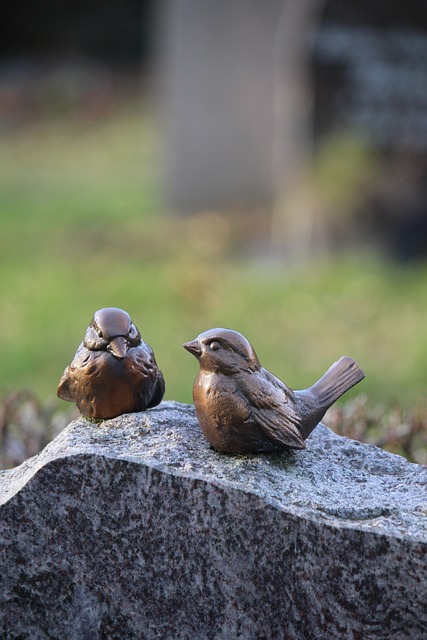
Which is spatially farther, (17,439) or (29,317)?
(29,317)

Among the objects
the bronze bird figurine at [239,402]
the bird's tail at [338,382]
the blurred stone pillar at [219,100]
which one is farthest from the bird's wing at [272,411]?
the blurred stone pillar at [219,100]

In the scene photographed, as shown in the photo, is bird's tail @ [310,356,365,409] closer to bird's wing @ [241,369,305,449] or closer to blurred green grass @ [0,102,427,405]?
bird's wing @ [241,369,305,449]

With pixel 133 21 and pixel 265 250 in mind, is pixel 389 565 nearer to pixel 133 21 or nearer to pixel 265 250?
pixel 265 250

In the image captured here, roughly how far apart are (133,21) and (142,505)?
16.7 m

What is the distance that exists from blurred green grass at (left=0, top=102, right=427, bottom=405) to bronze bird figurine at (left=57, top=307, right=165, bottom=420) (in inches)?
106

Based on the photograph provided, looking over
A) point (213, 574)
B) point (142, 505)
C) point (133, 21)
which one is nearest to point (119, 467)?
point (142, 505)

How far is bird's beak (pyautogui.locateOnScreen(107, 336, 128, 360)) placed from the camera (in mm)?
2600

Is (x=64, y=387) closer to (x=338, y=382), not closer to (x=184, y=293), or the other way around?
(x=338, y=382)

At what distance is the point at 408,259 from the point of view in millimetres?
7742

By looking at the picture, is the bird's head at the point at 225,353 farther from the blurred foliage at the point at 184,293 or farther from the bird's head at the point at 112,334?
the blurred foliage at the point at 184,293

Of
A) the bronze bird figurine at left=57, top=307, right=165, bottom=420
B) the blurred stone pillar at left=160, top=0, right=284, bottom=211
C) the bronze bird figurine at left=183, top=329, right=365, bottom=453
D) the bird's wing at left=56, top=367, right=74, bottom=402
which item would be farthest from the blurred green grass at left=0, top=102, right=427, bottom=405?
the bronze bird figurine at left=183, top=329, right=365, bottom=453

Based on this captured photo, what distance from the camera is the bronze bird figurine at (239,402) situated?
2.48 meters

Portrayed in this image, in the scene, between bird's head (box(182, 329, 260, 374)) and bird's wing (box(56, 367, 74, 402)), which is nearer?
bird's head (box(182, 329, 260, 374))

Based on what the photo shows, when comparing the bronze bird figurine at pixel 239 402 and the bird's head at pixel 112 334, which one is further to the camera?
the bird's head at pixel 112 334
